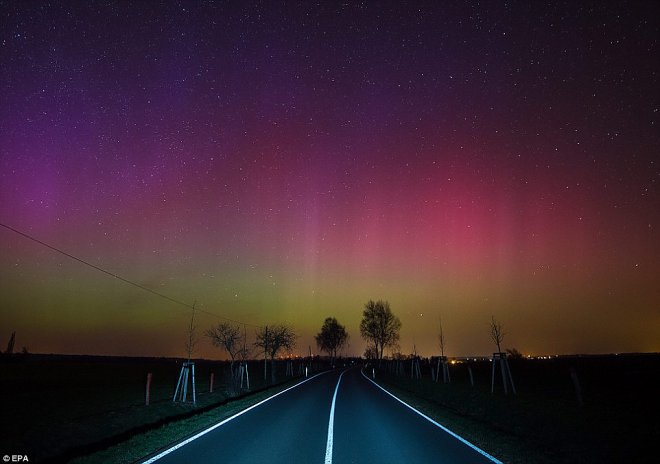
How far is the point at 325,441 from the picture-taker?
991 cm

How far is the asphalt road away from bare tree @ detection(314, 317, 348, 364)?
102 meters

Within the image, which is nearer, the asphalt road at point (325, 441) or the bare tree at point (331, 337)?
the asphalt road at point (325, 441)

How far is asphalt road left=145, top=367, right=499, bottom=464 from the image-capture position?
26.8 feet

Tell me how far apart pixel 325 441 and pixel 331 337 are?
107 metres

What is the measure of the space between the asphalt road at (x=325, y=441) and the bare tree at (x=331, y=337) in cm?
10175

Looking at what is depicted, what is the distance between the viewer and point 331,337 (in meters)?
114

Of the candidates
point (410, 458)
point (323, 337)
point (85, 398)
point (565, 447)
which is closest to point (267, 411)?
point (410, 458)

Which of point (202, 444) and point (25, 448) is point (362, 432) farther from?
point (25, 448)

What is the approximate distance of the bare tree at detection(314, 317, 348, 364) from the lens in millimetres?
114500

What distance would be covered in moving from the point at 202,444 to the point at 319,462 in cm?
311

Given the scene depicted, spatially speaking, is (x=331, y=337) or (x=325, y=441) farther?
(x=331, y=337)

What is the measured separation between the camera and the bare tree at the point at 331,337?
114 m

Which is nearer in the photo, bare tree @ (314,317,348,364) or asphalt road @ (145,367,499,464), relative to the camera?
asphalt road @ (145,367,499,464)

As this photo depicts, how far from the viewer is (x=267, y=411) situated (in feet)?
50.9
